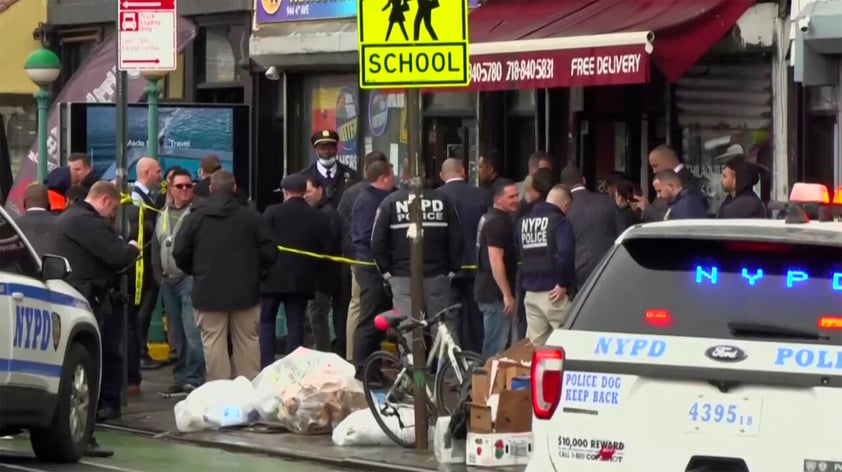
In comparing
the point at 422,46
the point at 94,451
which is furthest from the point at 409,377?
the point at 422,46

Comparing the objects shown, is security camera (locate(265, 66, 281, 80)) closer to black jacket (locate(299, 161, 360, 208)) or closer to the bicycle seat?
black jacket (locate(299, 161, 360, 208))

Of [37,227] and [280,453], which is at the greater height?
[37,227]

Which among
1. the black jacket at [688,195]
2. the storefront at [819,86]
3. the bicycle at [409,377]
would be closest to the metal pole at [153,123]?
the black jacket at [688,195]

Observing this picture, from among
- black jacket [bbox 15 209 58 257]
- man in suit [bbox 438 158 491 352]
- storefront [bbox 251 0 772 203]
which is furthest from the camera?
man in suit [bbox 438 158 491 352]

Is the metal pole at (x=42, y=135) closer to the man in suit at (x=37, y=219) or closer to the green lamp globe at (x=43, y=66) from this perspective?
the green lamp globe at (x=43, y=66)

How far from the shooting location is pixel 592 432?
24.3 feet

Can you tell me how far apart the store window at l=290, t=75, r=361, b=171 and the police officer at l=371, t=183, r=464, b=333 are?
6487 mm

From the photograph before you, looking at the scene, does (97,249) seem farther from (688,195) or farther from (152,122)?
(688,195)

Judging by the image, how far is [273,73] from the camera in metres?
22.1

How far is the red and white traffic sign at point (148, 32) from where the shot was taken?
15.2 meters

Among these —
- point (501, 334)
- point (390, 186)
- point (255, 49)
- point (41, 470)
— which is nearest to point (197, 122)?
point (255, 49)

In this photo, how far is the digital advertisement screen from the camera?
63.4 ft

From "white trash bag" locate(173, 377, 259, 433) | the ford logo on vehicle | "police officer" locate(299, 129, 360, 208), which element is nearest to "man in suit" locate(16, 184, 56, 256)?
"white trash bag" locate(173, 377, 259, 433)

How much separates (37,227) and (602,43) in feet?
16.3
